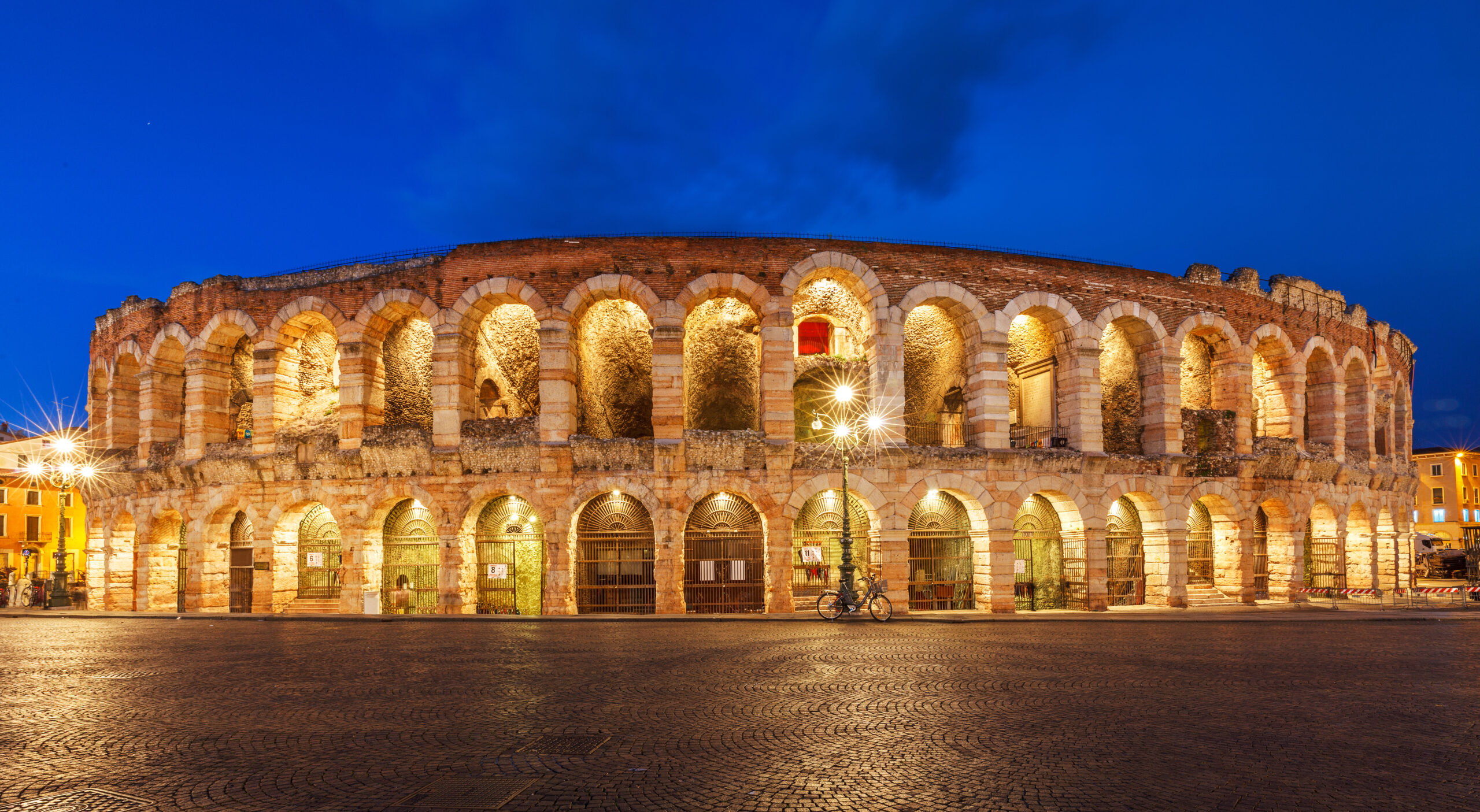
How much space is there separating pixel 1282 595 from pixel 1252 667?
15218mm

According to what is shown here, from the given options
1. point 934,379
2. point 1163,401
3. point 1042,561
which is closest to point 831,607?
point 1042,561

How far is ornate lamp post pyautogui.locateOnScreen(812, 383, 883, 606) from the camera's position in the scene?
706 inches

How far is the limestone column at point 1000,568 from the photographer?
20.8 metres

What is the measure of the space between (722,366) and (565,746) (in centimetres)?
1720

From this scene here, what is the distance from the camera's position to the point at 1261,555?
24953 millimetres

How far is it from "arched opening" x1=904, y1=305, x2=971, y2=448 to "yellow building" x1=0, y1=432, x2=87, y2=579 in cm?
3878

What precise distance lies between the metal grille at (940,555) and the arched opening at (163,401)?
19.8m

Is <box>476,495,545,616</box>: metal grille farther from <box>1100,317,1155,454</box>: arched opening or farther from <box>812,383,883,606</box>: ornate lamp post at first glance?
<box>1100,317,1155,454</box>: arched opening

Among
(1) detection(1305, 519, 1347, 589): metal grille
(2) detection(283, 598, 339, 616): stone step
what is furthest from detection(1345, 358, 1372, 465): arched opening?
(2) detection(283, 598, 339, 616): stone step

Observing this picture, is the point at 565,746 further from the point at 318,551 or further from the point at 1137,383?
the point at 1137,383

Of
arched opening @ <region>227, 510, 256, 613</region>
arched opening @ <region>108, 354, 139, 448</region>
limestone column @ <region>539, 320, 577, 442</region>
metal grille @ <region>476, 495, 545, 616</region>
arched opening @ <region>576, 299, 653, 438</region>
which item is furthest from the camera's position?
arched opening @ <region>108, 354, 139, 448</region>

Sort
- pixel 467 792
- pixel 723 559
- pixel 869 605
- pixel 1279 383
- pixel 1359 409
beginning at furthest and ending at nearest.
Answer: pixel 1359 409 < pixel 1279 383 < pixel 723 559 < pixel 869 605 < pixel 467 792

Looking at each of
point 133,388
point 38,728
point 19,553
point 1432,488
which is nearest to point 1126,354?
point 38,728

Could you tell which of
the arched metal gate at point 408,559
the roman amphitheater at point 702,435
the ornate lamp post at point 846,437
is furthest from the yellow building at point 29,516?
the ornate lamp post at point 846,437
